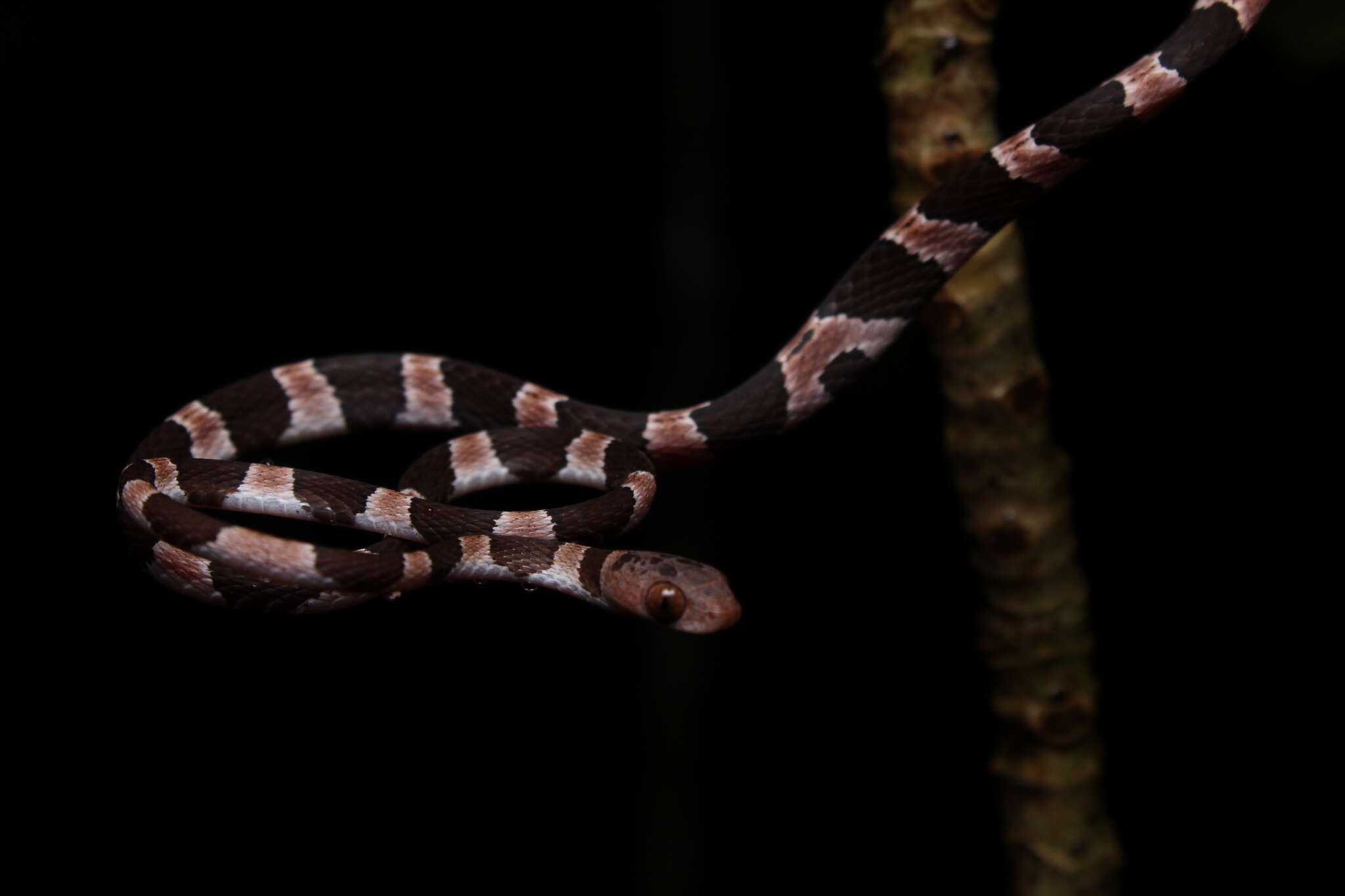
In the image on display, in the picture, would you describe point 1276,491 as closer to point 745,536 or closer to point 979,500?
point 979,500

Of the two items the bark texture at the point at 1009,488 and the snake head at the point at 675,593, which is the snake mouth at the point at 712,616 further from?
the bark texture at the point at 1009,488

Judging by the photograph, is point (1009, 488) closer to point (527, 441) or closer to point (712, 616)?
point (712, 616)

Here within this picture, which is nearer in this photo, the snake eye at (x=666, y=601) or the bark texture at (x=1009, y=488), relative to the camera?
the snake eye at (x=666, y=601)

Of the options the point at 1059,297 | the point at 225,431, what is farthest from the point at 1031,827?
the point at 225,431

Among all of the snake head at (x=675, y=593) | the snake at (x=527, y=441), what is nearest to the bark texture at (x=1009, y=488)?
the snake at (x=527, y=441)

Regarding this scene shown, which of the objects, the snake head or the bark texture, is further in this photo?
the bark texture

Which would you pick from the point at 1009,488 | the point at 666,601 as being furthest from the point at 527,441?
the point at 1009,488

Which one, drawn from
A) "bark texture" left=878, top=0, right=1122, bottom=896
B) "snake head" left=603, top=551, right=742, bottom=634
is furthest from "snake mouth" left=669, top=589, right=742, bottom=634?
"bark texture" left=878, top=0, right=1122, bottom=896

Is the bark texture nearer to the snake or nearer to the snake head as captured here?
the snake
